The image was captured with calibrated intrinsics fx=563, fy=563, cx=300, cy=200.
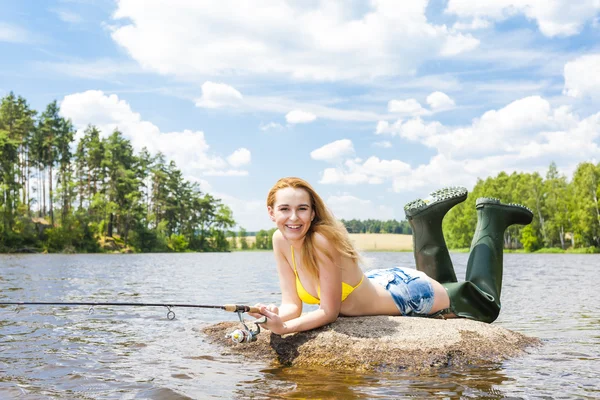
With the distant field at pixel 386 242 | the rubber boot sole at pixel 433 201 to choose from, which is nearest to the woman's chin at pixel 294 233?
the rubber boot sole at pixel 433 201

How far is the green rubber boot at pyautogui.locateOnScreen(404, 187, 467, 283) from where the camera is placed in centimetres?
601

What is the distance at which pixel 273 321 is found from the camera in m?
4.93

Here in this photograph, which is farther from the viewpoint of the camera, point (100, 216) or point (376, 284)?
point (100, 216)

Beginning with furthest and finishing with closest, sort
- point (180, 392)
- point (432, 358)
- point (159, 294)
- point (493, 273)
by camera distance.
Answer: point (159, 294)
point (493, 273)
point (432, 358)
point (180, 392)

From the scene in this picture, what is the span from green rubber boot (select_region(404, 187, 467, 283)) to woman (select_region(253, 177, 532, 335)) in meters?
0.01

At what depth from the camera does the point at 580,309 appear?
10.4 m

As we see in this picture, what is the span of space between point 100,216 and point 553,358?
74.4 meters

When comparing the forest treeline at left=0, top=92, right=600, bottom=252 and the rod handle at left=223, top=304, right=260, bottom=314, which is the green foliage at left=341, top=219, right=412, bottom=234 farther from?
the rod handle at left=223, top=304, right=260, bottom=314

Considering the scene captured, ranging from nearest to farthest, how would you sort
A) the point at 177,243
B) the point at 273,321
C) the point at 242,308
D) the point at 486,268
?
the point at 242,308
the point at 273,321
the point at 486,268
the point at 177,243

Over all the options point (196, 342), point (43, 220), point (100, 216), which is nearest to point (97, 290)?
point (196, 342)

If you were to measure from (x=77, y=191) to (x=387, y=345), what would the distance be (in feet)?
257

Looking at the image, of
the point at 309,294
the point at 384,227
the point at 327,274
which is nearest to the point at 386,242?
the point at 384,227

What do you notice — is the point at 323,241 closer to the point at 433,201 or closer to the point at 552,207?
the point at 433,201

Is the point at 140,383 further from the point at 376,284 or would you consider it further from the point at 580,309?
the point at 580,309
